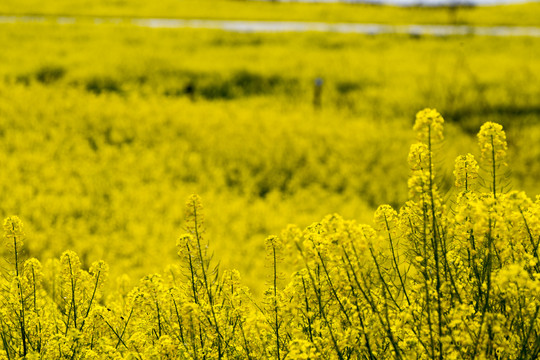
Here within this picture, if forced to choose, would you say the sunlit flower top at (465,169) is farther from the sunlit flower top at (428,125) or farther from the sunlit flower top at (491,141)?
the sunlit flower top at (428,125)

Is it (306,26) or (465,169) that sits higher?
(306,26)

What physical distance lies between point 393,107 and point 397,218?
14214 mm

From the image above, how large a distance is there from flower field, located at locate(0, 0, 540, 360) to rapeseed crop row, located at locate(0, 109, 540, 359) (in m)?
0.01

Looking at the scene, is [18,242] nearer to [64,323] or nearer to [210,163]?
[64,323]

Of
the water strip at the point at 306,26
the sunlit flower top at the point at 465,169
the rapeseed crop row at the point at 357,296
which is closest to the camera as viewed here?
the rapeseed crop row at the point at 357,296

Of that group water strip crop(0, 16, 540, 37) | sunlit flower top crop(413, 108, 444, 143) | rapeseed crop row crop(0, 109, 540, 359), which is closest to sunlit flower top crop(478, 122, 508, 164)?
rapeseed crop row crop(0, 109, 540, 359)

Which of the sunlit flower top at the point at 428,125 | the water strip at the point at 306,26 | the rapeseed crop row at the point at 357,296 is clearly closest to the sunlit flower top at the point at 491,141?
the rapeseed crop row at the point at 357,296

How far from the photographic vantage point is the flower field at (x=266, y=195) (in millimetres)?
2516

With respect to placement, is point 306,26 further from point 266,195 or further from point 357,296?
point 357,296

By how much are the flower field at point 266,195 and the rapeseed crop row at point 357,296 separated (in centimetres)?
1

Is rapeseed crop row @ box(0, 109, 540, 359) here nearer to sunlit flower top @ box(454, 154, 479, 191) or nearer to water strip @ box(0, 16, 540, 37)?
sunlit flower top @ box(454, 154, 479, 191)

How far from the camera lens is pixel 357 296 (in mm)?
2688

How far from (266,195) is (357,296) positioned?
8724 mm

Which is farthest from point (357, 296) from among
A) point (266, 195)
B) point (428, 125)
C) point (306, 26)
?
point (306, 26)
